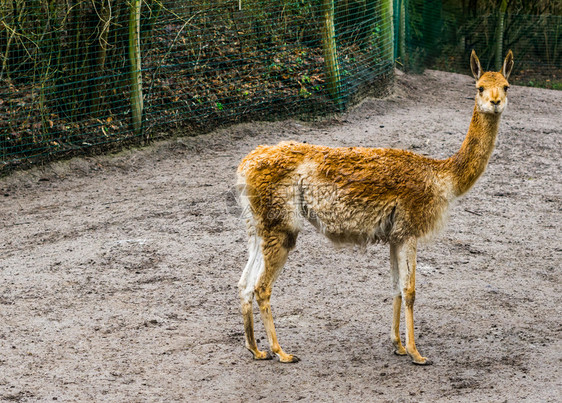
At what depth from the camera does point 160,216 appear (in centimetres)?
736

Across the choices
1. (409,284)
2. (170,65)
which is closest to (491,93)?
(409,284)

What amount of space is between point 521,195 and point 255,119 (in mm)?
4145

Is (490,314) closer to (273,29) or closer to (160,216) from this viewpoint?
(160,216)

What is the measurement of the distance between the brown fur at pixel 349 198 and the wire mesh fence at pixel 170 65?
494cm

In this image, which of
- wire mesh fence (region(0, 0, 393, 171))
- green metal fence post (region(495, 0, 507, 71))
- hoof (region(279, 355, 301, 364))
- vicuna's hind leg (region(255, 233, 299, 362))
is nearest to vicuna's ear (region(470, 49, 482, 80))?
vicuna's hind leg (region(255, 233, 299, 362))

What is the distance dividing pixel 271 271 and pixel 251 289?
0.19 metres

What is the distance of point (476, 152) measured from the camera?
15.9ft

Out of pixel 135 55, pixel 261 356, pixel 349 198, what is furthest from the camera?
pixel 135 55

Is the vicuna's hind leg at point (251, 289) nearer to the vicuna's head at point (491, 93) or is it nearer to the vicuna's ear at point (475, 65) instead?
the vicuna's head at point (491, 93)

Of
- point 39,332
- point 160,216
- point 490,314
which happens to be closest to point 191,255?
point 160,216

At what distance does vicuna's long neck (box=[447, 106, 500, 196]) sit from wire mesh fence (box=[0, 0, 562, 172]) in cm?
557

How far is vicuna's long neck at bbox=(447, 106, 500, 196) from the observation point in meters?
4.82

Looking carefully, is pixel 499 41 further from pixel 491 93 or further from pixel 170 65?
pixel 491 93

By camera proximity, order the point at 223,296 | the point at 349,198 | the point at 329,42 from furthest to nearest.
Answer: the point at 329,42 < the point at 223,296 < the point at 349,198
